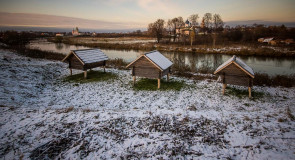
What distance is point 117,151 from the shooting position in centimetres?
643

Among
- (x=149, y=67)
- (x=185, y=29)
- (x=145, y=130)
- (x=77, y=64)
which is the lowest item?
(x=145, y=130)

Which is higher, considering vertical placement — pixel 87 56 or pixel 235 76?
pixel 87 56

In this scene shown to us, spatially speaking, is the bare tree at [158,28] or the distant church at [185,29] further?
the distant church at [185,29]

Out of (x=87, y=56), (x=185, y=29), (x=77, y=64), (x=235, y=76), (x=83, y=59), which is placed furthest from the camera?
(x=185, y=29)

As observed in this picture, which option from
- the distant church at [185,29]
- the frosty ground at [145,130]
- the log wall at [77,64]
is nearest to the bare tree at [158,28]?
the distant church at [185,29]

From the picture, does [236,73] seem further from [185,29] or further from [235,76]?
[185,29]

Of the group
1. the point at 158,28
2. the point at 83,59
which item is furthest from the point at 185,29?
the point at 83,59

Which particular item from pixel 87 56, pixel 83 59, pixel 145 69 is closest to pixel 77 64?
pixel 83 59

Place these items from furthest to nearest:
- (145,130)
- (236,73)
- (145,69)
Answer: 1. (145,69)
2. (236,73)
3. (145,130)

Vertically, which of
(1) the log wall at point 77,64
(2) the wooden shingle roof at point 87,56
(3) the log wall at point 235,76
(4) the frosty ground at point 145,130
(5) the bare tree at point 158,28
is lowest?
(4) the frosty ground at point 145,130

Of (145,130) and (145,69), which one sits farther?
(145,69)

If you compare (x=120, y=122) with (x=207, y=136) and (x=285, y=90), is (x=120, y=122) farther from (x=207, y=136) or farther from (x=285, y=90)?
(x=285, y=90)

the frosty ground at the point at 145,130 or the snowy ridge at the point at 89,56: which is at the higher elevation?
the snowy ridge at the point at 89,56

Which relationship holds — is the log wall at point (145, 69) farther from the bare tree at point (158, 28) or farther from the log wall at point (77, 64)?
the bare tree at point (158, 28)
